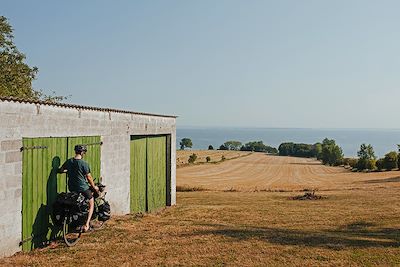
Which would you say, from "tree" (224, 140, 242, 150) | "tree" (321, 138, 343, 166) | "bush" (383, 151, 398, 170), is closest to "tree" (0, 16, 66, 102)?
"bush" (383, 151, 398, 170)

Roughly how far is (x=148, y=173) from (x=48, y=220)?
24.4ft

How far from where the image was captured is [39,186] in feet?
27.8

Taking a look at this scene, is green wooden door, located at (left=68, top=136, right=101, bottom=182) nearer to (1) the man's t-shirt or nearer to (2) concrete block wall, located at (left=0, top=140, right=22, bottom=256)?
(1) the man's t-shirt

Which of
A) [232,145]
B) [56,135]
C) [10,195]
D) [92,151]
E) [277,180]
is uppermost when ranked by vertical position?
[56,135]

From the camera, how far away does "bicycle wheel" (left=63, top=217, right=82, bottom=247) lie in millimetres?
8383

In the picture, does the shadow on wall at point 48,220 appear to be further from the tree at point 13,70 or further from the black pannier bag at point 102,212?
the tree at point 13,70

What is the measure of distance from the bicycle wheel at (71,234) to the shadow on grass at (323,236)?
2.79 meters

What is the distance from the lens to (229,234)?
1007cm

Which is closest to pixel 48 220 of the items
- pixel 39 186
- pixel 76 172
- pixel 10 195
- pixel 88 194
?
pixel 39 186

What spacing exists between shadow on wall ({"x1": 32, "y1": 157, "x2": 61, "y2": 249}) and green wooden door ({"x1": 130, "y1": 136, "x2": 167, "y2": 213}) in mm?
5334

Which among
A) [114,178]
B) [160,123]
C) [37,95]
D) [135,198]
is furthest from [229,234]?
[37,95]

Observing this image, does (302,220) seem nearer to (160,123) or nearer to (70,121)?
(160,123)

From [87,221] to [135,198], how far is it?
18.5 feet

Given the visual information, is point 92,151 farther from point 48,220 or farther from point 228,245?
point 228,245
